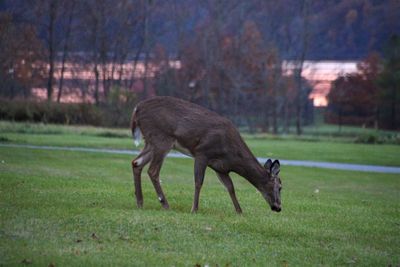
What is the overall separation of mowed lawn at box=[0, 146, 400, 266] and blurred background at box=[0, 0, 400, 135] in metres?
39.3

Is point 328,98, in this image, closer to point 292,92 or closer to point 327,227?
point 292,92

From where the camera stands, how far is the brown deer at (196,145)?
1262 cm

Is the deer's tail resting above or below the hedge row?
above

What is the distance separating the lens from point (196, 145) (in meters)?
12.6

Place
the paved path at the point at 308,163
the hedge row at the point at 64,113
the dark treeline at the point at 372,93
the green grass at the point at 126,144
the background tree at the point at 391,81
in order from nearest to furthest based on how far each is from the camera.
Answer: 1. the paved path at the point at 308,163
2. the green grass at the point at 126,144
3. the hedge row at the point at 64,113
4. the background tree at the point at 391,81
5. the dark treeline at the point at 372,93

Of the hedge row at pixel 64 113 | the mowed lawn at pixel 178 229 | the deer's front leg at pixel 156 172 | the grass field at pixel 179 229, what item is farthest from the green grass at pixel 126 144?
Result: the deer's front leg at pixel 156 172

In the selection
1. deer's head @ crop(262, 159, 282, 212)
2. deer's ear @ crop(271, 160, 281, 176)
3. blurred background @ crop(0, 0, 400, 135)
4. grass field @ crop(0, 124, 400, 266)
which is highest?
blurred background @ crop(0, 0, 400, 135)

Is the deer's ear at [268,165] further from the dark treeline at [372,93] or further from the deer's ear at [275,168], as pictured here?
the dark treeline at [372,93]

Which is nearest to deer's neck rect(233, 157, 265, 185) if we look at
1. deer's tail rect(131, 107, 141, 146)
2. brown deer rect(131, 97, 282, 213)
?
brown deer rect(131, 97, 282, 213)

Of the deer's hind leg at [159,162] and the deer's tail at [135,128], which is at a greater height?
the deer's tail at [135,128]

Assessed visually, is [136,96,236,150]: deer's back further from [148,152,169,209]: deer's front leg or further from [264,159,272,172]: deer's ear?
[264,159,272,172]: deer's ear

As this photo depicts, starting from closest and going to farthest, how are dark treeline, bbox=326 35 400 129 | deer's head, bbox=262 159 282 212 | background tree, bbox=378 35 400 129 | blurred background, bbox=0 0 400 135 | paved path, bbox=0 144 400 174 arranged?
deer's head, bbox=262 159 282 212
paved path, bbox=0 144 400 174
background tree, bbox=378 35 400 129
dark treeline, bbox=326 35 400 129
blurred background, bbox=0 0 400 135

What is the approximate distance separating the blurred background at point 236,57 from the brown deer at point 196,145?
40.1m

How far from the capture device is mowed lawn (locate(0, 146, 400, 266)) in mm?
8727
